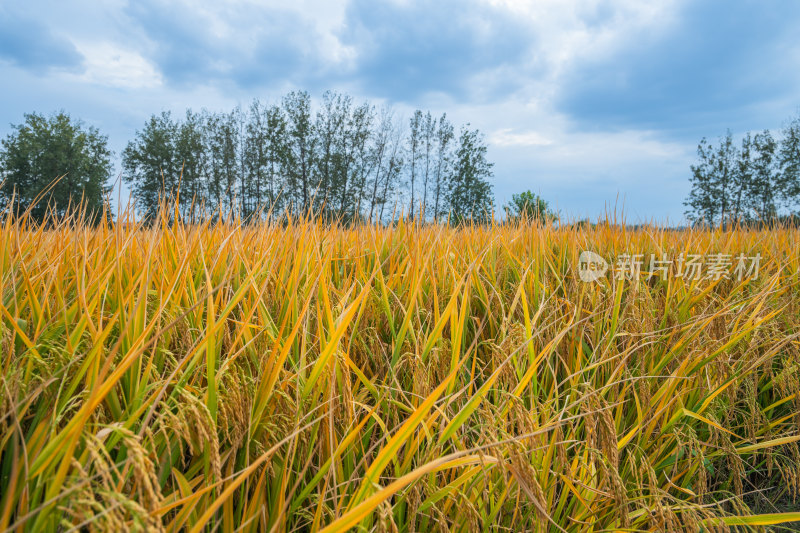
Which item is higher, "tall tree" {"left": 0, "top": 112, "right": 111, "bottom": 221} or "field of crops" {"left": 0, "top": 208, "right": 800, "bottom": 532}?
"tall tree" {"left": 0, "top": 112, "right": 111, "bottom": 221}

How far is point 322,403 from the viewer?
105cm

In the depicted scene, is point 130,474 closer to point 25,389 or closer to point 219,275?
point 25,389

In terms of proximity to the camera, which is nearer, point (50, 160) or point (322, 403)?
point (322, 403)

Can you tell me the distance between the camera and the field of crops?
766 mm

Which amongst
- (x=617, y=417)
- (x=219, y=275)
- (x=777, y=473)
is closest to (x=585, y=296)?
(x=617, y=417)

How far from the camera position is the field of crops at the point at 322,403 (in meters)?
0.77

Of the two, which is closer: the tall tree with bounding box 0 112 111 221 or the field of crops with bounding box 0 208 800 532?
the field of crops with bounding box 0 208 800 532

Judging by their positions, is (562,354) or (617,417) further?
(562,354)

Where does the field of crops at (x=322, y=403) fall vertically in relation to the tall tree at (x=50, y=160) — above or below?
below

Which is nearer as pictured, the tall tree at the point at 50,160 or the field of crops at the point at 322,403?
the field of crops at the point at 322,403

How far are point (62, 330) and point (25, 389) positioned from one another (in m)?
0.25

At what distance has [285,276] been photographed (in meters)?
1.75

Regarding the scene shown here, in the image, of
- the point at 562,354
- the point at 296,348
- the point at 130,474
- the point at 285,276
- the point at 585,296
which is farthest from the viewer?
the point at 585,296

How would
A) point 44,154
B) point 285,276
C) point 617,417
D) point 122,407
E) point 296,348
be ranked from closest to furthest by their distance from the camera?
point 122,407 < point 296,348 < point 617,417 < point 285,276 < point 44,154
